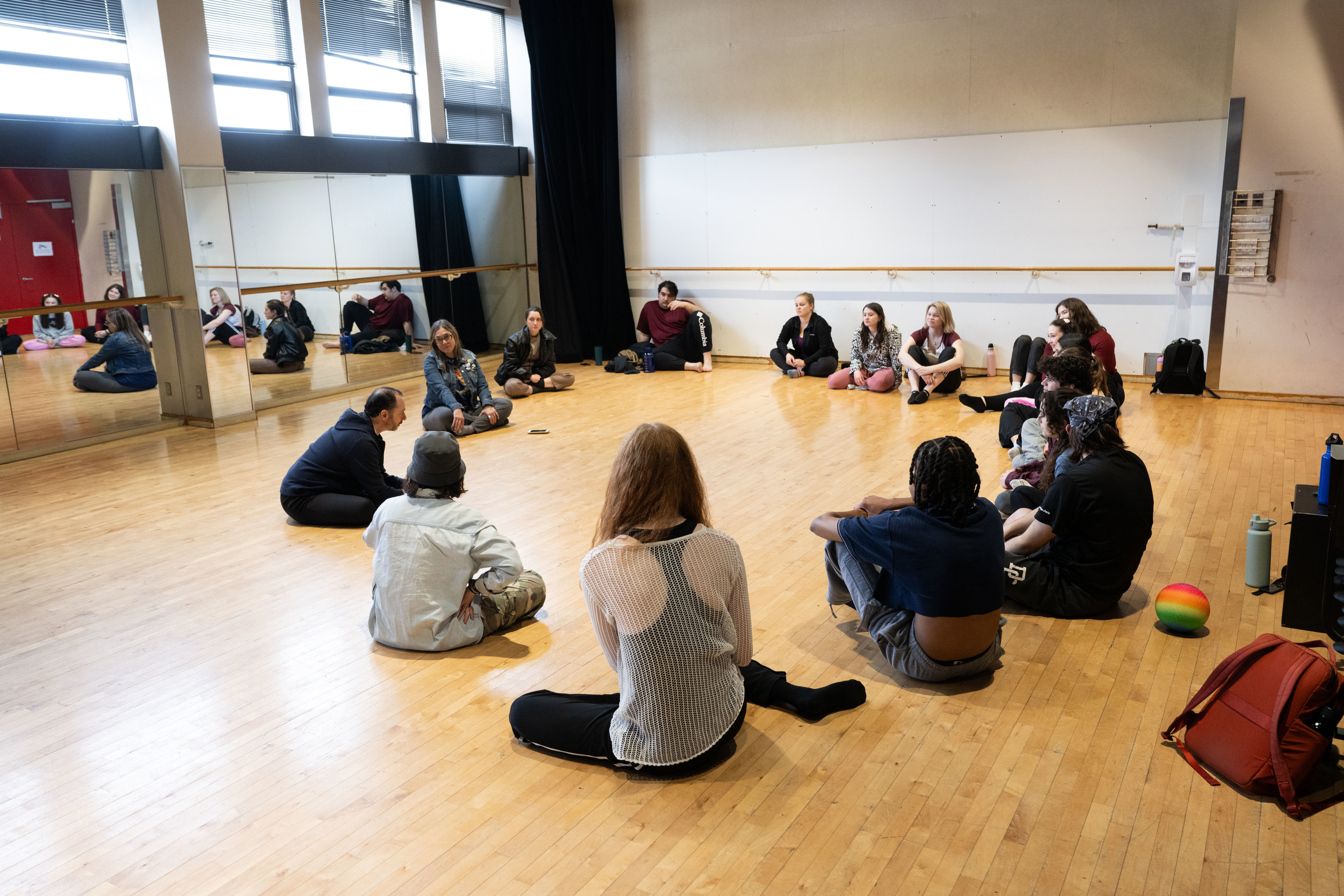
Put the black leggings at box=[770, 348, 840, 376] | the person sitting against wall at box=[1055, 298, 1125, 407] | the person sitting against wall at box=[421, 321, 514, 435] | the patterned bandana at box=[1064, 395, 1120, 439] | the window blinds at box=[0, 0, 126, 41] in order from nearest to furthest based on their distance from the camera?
the patterned bandana at box=[1064, 395, 1120, 439] < the window blinds at box=[0, 0, 126, 41] < the person sitting against wall at box=[1055, 298, 1125, 407] < the person sitting against wall at box=[421, 321, 514, 435] < the black leggings at box=[770, 348, 840, 376]

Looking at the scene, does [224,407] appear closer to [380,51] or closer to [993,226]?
[380,51]

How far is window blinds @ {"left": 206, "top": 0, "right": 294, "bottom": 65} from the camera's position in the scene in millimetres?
8250

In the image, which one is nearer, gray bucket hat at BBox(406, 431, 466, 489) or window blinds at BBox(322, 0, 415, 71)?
gray bucket hat at BBox(406, 431, 466, 489)

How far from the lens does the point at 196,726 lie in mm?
3281

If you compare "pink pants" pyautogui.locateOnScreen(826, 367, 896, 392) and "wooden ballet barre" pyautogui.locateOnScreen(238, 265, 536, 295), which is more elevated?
"wooden ballet barre" pyautogui.locateOnScreen(238, 265, 536, 295)

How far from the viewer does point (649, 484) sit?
2.64 metres

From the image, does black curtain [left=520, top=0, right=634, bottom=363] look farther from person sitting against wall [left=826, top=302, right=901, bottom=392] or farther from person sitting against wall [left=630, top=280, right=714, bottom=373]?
person sitting against wall [left=826, top=302, right=901, bottom=392]

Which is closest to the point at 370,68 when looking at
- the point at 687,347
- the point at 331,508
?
the point at 687,347

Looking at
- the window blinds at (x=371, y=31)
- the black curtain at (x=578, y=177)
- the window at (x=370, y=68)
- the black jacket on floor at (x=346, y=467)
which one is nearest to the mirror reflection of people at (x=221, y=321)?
the window at (x=370, y=68)

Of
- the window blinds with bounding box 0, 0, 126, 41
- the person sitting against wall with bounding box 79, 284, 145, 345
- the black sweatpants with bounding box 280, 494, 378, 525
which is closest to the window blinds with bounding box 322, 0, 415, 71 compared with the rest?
the window blinds with bounding box 0, 0, 126, 41

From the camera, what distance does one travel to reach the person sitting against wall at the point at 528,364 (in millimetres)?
9078

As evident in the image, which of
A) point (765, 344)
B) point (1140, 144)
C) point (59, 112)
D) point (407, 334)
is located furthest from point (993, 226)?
point (59, 112)

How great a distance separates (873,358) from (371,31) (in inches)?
229

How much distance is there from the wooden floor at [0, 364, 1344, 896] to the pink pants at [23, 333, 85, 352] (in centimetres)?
200
